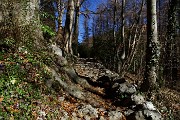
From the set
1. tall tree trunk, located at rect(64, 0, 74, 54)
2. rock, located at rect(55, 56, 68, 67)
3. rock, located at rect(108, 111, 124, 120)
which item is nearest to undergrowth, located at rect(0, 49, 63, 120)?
rock, located at rect(55, 56, 68, 67)

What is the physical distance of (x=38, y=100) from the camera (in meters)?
7.38

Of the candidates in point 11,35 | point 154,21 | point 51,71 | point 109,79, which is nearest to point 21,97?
point 51,71

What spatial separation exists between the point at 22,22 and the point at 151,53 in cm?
442

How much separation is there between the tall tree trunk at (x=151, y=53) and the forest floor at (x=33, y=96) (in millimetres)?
1776

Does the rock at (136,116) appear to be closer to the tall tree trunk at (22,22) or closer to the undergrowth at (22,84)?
the undergrowth at (22,84)

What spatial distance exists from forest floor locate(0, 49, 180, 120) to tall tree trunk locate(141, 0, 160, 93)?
178cm

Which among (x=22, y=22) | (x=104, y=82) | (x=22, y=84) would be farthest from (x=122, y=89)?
(x=22, y=22)

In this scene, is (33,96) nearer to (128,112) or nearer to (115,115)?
(115,115)

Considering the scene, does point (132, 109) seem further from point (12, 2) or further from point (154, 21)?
point (12, 2)

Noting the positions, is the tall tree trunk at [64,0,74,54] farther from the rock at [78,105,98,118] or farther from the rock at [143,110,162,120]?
the rock at [143,110,162,120]

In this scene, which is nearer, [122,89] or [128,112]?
[128,112]

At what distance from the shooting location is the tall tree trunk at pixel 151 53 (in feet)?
33.8

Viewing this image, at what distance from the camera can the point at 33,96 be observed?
7.38 m

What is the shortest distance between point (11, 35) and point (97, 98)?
10.5 ft
